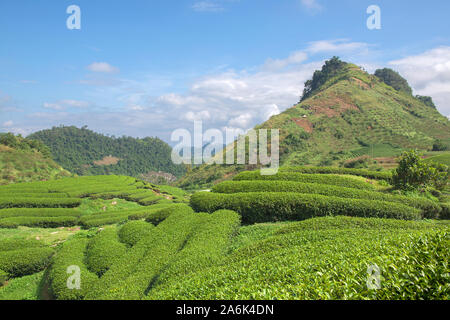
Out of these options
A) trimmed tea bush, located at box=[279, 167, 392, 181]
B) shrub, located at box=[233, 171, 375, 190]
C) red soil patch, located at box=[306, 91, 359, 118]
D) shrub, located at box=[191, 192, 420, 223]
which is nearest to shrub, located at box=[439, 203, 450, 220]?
shrub, located at box=[191, 192, 420, 223]

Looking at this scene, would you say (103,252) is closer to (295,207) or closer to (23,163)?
(295,207)

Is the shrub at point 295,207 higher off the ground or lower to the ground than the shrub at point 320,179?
lower

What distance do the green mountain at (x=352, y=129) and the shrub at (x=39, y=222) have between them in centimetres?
3201

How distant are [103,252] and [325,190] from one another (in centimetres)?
1035

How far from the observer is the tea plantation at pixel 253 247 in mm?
4875

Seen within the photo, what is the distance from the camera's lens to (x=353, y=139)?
51.6 m

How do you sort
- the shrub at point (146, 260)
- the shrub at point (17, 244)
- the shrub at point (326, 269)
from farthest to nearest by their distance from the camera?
1. the shrub at point (17, 244)
2. the shrub at point (146, 260)
3. the shrub at point (326, 269)

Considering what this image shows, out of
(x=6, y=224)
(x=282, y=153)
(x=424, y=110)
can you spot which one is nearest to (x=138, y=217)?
(x=6, y=224)

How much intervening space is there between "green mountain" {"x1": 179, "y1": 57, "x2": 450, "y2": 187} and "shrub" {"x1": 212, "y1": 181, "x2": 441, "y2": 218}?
23547 mm

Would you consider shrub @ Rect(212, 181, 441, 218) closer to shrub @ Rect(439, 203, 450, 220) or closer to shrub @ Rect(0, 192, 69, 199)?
shrub @ Rect(439, 203, 450, 220)

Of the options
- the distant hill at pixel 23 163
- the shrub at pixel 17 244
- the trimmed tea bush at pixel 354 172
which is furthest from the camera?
the distant hill at pixel 23 163

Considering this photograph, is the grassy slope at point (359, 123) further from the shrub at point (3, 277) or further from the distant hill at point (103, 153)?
the distant hill at point (103, 153)

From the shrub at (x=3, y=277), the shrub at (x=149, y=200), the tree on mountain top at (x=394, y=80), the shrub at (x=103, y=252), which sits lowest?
the shrub at (x=3, y=277)

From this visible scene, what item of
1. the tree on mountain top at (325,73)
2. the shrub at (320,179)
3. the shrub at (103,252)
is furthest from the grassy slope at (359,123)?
the shrub at (103,252)
